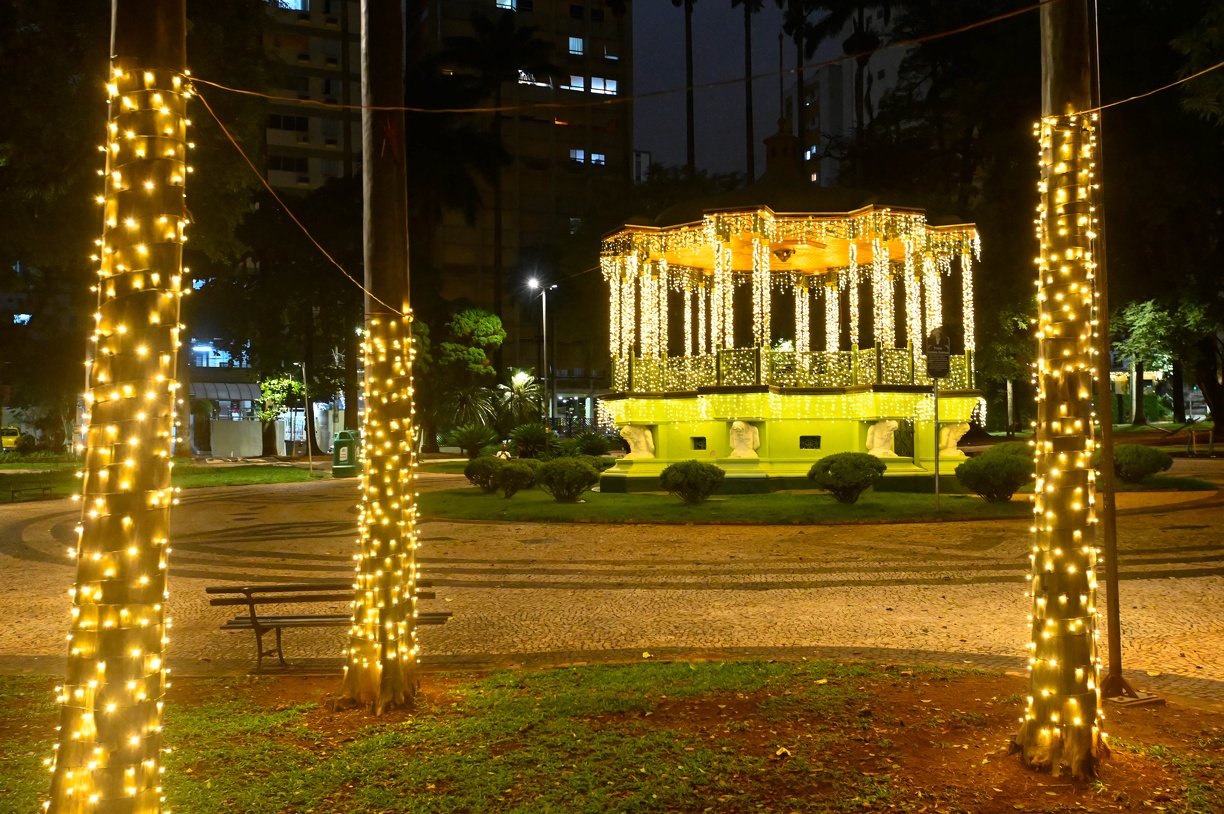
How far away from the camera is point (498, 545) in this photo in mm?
15477

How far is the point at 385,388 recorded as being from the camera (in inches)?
259

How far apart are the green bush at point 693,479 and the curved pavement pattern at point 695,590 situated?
2.49m

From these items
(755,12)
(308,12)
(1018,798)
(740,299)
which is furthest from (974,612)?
(308,12)

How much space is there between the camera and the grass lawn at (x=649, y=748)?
4633mm

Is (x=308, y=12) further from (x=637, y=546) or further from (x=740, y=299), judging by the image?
(x=637, y=546)

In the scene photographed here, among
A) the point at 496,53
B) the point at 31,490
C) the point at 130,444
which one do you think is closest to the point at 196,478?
the point at 31,490

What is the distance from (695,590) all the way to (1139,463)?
15.4 m

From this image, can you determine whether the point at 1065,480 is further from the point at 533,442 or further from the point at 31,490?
the point at 31,490

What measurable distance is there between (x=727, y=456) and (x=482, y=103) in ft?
133

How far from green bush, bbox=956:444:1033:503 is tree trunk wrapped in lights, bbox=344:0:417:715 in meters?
14.6

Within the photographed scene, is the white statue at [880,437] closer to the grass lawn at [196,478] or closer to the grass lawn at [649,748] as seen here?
the grass lawn at [649,748]

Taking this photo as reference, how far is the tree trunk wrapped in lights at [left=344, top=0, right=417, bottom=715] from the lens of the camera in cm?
635

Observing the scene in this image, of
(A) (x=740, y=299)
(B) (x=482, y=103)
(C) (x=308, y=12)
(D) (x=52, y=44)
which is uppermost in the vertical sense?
(C) (x=308, y=12)

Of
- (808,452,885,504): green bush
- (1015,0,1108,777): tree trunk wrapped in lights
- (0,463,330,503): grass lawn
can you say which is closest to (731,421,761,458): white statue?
(808,452,885,504): green bush
